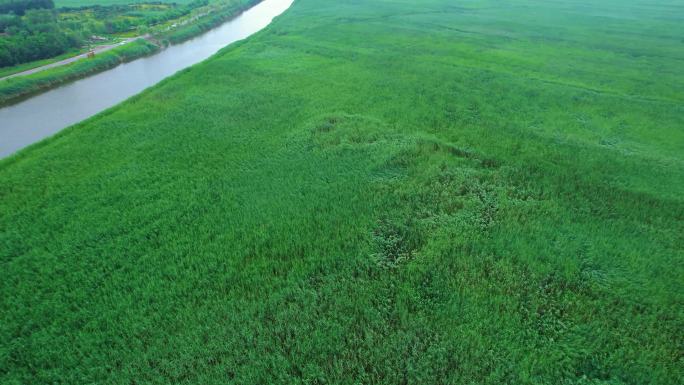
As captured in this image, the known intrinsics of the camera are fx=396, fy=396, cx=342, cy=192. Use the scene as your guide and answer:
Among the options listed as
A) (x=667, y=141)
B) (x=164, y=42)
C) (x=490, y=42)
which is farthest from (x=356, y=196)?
(x=164, y=42)

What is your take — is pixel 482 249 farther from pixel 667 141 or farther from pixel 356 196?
pixel 667 141

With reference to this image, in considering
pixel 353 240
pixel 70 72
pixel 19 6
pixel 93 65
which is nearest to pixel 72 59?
pixel 93 65

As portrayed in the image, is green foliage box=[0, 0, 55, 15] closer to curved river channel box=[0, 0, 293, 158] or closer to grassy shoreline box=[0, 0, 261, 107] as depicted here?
grassy shoreline box=[0, 0, 261, 107]

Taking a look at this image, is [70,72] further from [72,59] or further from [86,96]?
[86,96]

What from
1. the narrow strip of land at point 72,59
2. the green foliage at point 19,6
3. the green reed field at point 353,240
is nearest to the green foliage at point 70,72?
the narrow strip of land at point 72,59

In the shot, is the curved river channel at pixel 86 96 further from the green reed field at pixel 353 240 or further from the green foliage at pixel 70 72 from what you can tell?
the green reed field at pixel 353 240
